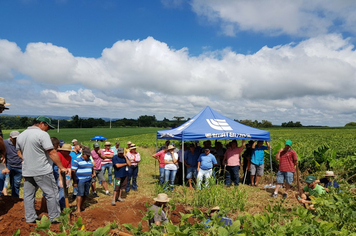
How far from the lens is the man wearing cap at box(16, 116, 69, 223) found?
424cm

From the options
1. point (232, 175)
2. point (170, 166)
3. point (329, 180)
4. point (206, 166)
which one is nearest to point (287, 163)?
point (329, 180)

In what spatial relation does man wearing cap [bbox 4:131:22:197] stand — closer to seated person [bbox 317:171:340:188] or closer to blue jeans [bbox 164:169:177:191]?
blue jeans [bbox 164:169:177:191]

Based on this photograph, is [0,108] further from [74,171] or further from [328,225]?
[328,225]

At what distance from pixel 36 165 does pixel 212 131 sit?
18.9ft

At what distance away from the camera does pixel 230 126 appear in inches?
375

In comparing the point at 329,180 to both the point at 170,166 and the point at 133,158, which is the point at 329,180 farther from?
the point at 133,158

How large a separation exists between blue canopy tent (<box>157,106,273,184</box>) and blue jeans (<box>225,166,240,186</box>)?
1.14 meters

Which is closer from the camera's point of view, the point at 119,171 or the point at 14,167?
the point at 14,167

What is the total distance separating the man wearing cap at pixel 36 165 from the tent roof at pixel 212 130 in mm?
4536

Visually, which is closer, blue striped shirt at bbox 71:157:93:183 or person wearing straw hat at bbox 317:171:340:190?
person wearing straw hat at bbox 317:171:340:190

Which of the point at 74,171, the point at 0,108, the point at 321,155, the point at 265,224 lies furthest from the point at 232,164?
the point at 0,108

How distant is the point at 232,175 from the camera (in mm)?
8945

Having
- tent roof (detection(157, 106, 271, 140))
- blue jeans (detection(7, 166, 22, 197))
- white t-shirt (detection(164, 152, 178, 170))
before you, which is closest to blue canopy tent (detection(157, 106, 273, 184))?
tent roof (detection(157, 106, 271, 140))

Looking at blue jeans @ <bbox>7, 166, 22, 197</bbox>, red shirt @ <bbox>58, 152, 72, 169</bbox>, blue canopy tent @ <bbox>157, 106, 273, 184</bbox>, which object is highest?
blue canopy tent @ <bbox>157, 106, 273, 184</bbox>
